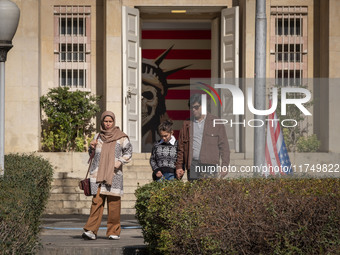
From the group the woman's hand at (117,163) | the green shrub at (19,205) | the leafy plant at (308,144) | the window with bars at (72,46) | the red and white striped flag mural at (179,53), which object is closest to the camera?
the green shrub at (19,205)

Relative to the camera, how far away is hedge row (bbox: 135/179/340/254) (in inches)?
277

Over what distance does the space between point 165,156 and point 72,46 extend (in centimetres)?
892

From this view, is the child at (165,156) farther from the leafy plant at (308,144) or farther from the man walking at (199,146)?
the leafy plant at (308,144)

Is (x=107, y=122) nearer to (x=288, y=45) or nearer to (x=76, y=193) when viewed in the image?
(x=76, y=193)

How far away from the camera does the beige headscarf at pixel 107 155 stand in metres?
12.7

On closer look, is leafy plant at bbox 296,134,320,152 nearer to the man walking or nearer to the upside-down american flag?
the upside-down american flag

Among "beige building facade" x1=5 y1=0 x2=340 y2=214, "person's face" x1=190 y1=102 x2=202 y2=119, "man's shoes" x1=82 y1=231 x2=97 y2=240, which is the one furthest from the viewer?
"beige building facade" x1=5 y1=0 x2=340 y2=214

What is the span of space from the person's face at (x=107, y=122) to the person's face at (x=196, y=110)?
3.64ft

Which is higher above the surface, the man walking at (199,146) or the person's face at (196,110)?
the person's face at (196,110)

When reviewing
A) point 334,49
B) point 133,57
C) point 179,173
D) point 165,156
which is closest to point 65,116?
point 133,57

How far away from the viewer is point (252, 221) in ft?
23.9

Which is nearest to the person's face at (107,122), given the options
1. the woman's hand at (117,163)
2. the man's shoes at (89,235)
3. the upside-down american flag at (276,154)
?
the woman's hand at (117,163)

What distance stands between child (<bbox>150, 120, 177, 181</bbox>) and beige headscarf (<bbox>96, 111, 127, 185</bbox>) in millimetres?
593

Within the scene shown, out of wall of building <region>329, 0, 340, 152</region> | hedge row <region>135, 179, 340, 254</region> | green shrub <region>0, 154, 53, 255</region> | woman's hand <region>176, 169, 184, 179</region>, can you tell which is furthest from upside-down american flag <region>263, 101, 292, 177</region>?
hedge row <region>135, 179, 340, 254</region>
